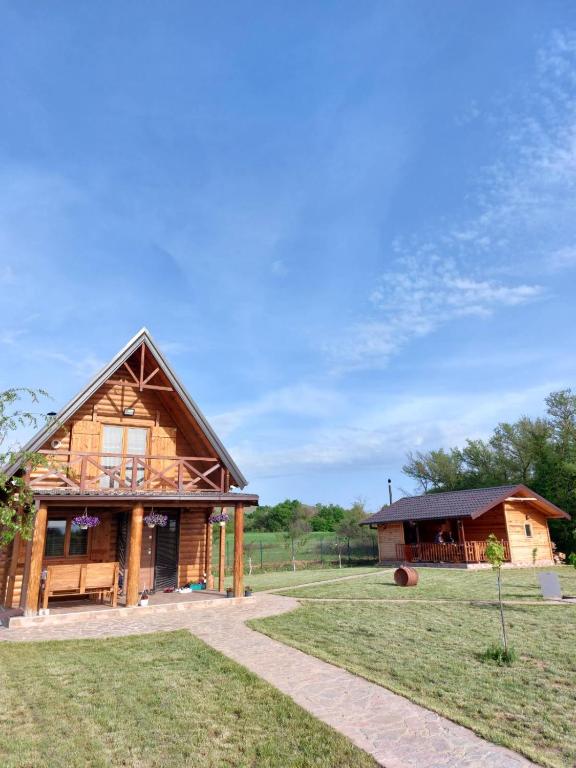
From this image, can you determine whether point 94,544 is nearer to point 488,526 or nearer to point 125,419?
point 125,419

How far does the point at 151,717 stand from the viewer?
629 cm

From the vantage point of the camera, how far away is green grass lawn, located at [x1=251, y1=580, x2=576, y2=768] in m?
5.86

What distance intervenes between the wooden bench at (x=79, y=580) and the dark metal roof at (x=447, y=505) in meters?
18.1

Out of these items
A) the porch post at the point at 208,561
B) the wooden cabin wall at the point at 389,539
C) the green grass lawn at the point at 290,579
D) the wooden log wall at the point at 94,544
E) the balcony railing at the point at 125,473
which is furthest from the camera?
the wooden cabin wall at the point at 389,539

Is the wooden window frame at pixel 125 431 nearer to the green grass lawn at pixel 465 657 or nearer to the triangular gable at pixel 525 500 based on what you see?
the green grass lawn at pixel 465 657

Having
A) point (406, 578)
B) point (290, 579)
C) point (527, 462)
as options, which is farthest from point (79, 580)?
point (527, 462)

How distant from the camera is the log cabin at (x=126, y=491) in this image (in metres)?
13.6

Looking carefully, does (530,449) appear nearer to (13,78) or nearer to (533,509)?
(533,509)

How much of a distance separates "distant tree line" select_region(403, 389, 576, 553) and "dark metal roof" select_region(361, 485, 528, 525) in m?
7.38

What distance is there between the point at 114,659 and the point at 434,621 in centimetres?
675

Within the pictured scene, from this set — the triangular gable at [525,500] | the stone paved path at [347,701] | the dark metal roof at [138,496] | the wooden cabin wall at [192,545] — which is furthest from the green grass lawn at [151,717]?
the triangular gable at [525,500]

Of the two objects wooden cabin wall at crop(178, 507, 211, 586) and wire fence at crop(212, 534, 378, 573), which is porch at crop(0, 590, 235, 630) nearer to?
wooden cabin wall at crop(178, 507, 211, 586)

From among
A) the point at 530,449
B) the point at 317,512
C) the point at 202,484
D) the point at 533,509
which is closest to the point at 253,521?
the point at 317,512

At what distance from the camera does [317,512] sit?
6975 centimetres
